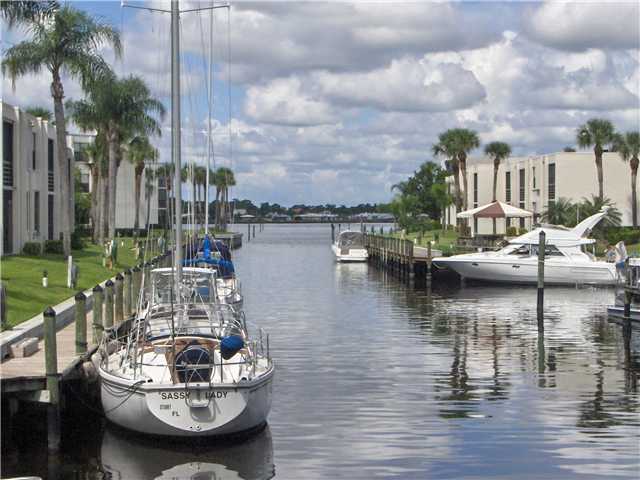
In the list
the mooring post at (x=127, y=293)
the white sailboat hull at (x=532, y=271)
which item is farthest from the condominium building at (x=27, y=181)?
the white sailboat hull at (x=532, y=271)

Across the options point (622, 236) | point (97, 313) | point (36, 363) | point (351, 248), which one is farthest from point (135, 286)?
point (351, 248)

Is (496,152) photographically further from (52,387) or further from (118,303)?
(52,387)

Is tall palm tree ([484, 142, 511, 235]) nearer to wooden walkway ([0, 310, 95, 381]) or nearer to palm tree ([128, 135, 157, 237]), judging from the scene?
palm tree ([128, 135, 157, 237])

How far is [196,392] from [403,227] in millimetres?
91956

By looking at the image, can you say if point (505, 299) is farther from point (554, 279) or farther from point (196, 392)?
point (196, 392)

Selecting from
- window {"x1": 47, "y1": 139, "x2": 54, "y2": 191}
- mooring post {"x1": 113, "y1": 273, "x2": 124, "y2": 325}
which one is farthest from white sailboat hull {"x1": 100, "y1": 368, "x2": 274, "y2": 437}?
window {"x1": 47, "y1": 139, "x2": 54, "y2": 191}

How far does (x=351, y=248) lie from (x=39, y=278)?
49.8m

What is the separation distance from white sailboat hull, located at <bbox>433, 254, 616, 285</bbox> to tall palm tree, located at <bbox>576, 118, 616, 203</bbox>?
27.5 m

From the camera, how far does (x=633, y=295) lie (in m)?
37.7

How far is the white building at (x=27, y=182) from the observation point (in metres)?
49.0

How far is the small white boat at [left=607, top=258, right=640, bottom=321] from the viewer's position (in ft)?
122

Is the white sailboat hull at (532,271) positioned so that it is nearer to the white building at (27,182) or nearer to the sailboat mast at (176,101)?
the white building at (27,182)

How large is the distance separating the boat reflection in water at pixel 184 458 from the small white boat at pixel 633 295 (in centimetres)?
2104

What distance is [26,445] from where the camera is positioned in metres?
19.6
